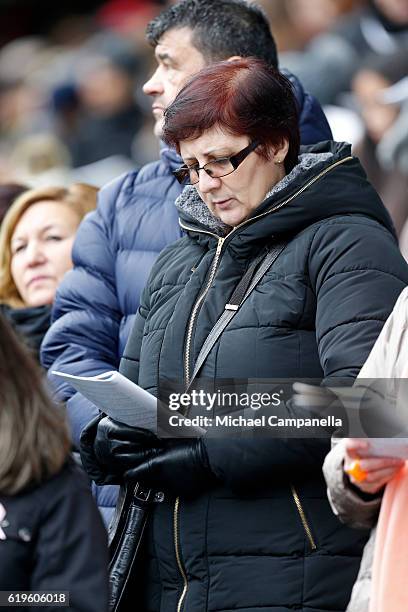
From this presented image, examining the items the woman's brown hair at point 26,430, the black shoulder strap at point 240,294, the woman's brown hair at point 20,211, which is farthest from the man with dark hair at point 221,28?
the woman's brown hair at point 26,430

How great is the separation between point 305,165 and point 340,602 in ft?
3.57

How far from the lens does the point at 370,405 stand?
9.84 ft

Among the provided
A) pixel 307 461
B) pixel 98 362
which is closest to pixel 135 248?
pixel 98 362

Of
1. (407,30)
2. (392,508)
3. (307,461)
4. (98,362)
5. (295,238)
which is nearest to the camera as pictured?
(392,508)

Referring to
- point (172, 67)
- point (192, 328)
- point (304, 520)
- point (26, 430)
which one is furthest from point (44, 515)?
point (172, 67)

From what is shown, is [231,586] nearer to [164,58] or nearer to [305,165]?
[305,165]

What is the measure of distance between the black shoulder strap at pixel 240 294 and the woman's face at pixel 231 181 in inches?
5.3

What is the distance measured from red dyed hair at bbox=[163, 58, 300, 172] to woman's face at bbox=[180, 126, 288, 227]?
0.07ft

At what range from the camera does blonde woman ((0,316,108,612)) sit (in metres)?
2.94

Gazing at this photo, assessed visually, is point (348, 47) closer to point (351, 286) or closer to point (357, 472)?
point (351, 286)

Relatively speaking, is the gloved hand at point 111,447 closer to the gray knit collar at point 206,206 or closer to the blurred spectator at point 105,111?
the gray knit collar at point 206,206

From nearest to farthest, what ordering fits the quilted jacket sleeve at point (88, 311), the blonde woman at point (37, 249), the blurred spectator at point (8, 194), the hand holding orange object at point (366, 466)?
1. the hand holding orange object at point (366, 466)
2. the quilted jacket sleeve at point (88, 311)
3. the blonde woman at point (37, 249)
4. the blurred spectator at point (8, 194)

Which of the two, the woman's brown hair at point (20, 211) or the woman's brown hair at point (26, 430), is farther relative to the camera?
the woman's brown hair at point (20, 211)

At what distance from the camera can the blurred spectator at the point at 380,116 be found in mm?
5695
